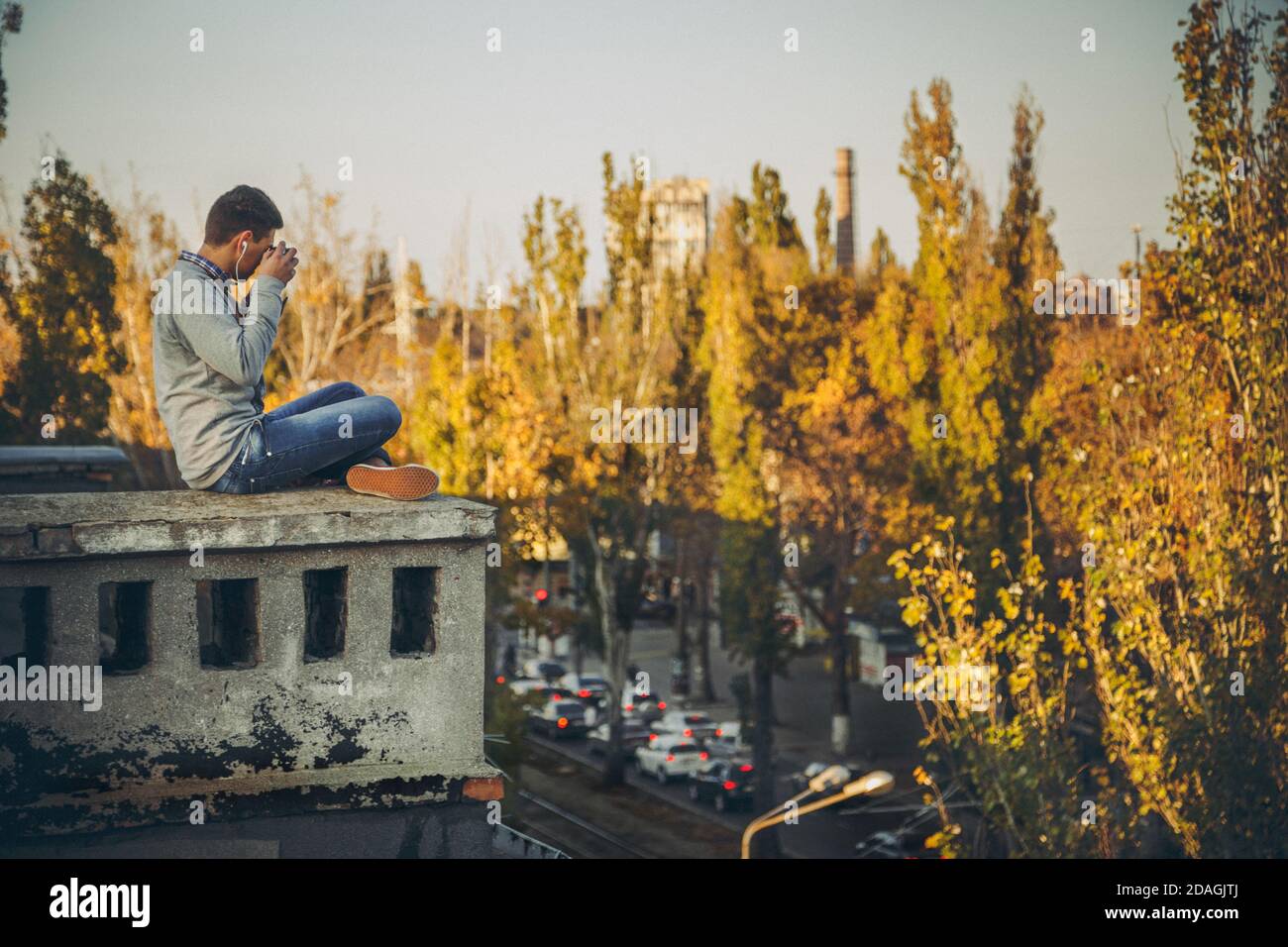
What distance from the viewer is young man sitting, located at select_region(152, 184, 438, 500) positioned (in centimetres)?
550

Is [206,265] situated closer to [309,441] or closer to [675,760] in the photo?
[309,441]

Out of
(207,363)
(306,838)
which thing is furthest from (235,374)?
(306,838)

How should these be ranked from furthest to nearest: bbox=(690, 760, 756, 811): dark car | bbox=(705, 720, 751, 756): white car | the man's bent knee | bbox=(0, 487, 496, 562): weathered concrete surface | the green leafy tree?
bbox=(705, 720, 751, 756): white car → bbox=(690, 760, 756, 811): dark car → the green leafy tree → the man's bent knee → bbox=(0, 487, 496, 562): weathered concrete surface

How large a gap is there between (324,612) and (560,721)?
33.4 m

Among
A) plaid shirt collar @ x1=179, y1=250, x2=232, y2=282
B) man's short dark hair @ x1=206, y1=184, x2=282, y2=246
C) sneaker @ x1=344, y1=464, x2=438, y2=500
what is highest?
man's short dark hair @ x1=206, y1=184, x2=282, y2=246

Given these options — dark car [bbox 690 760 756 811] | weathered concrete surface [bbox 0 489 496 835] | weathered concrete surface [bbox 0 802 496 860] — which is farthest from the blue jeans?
dark car [bbox 690 760 756 811]

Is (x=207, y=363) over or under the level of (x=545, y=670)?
over

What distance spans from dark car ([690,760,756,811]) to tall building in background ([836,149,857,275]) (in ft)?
89.3

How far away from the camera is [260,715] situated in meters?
5.30

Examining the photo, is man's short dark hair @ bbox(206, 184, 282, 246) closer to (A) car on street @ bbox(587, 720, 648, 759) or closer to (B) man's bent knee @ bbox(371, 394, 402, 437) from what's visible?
(B) man's bent knee @ bbox(371, 394, 402, 437)

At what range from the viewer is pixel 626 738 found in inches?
1444

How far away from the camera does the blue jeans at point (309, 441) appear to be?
566 centimetres

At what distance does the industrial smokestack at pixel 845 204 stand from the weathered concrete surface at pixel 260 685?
1976 inches
